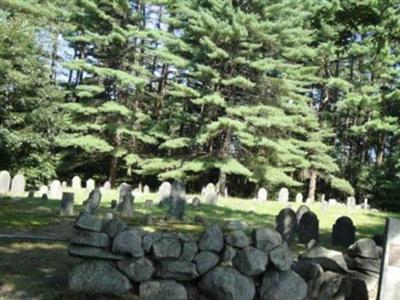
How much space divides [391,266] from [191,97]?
25.4m

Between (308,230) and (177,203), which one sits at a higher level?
(177,203)

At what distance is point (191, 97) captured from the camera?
2983 cm

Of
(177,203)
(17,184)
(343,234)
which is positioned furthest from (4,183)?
(343,234)

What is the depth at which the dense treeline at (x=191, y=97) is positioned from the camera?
27.2 meters

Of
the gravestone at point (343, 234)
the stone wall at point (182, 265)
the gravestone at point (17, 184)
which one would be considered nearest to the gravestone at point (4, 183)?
the gravestone at point (17, 184)

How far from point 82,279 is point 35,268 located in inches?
41.0

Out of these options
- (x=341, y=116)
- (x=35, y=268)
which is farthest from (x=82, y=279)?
(x=341, y=116)

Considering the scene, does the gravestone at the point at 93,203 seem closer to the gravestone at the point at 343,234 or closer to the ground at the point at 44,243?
the ground at the point at 44,243

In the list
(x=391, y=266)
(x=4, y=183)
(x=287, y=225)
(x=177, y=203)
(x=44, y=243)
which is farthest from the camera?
(x=4, y=183)

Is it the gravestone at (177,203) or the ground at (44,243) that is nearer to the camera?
the ground at (44,243)

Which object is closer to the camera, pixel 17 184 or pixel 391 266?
pixel 391 266

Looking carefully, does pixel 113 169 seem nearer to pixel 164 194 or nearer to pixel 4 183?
pixel 4 183

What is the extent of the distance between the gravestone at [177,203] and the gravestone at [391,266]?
24.7ft

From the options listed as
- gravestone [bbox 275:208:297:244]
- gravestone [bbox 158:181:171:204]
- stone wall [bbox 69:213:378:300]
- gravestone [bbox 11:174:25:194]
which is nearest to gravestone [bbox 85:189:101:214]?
gravestone [bbox 158:181:171:204]
